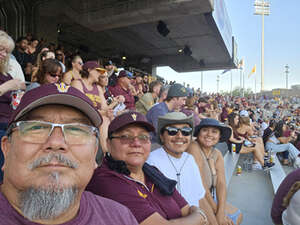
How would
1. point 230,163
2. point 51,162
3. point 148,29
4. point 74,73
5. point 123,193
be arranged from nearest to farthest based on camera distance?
point 51,162, point 123,193, point 74,73, point 230,163, point 148,29

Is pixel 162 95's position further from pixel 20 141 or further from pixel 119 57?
pixel 119 57

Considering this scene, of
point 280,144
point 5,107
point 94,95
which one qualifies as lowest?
point 280,144

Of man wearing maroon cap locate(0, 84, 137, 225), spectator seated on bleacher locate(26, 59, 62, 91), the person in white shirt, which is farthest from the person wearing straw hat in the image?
the person in white shirt

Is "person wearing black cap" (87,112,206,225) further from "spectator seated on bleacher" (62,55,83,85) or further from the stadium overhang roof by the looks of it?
the stadium overhang roof

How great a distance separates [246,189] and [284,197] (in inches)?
116

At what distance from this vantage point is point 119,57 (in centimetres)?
1775

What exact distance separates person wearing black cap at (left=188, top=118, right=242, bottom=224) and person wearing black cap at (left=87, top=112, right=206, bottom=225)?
1018 millimetres

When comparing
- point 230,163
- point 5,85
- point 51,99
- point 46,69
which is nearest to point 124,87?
point 46,69

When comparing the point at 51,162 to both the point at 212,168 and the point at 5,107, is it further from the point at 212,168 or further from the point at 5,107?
the point at 212,168

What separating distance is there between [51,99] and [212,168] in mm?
2415

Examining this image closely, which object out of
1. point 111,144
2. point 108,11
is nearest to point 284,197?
point 111,144

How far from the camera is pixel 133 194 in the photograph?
1.47 meters

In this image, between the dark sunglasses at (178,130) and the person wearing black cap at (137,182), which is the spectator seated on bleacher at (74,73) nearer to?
the dark sunglasses at (178,130)

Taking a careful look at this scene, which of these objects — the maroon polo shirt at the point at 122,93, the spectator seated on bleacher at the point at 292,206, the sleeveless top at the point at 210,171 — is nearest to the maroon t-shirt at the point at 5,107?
the sleeveless top at the point at 210,171
